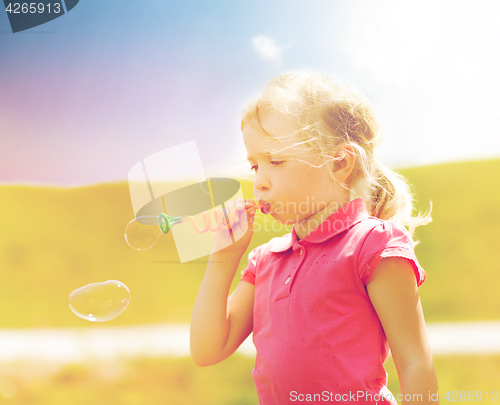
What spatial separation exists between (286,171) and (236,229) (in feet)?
0.56

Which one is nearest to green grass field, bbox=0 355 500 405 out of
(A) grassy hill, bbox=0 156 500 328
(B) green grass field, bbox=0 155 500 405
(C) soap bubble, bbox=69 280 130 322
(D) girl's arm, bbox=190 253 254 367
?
(B) green grass field, bbox=0 155 500 405

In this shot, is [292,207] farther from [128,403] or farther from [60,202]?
[60,202]

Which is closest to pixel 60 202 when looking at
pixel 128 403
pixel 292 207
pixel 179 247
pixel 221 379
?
pixel 179 247

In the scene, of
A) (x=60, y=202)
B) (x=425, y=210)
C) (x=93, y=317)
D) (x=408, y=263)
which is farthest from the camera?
(x=60, y=202)

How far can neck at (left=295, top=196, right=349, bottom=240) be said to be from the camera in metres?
0.80

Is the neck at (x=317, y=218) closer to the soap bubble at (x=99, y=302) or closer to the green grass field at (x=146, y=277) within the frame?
the soap bubble at (x=99, y=302)

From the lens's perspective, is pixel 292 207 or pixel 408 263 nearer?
pixel 408 263

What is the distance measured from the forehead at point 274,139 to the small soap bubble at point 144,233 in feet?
1.15

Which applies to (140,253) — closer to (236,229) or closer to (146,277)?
(146,277)

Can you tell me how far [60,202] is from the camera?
2270 millimetres

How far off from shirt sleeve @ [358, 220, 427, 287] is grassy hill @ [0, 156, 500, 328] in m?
1.30

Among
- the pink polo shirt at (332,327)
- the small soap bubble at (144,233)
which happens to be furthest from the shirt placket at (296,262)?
the small soap bubble at (144,233)

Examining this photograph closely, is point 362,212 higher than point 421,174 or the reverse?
higher

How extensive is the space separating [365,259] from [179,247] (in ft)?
5.78
